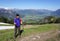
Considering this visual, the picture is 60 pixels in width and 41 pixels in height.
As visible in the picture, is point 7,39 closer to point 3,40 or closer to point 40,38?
point 3,40

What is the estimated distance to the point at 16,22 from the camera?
17.4 m

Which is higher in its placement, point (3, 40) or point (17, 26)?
point (17, 26)

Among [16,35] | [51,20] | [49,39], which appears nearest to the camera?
[49,39]

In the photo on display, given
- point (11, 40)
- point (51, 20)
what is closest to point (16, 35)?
point (11, 40)

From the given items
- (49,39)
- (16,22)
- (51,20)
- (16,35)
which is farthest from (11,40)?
(51,20)

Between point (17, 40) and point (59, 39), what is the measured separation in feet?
12.1

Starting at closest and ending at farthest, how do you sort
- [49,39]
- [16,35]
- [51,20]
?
1. [49,39]
2. [16,35]
3. [51,20]

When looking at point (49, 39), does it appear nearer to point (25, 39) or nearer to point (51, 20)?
point (25, 39)

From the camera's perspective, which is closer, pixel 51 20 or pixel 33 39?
pixel 33 39

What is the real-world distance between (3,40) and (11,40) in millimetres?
1150

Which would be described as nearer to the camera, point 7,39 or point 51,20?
point 7,39

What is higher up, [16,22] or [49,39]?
[16,22]

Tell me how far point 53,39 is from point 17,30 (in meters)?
3.26

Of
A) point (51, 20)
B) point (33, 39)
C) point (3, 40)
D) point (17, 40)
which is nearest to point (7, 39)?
point (3, 40)
